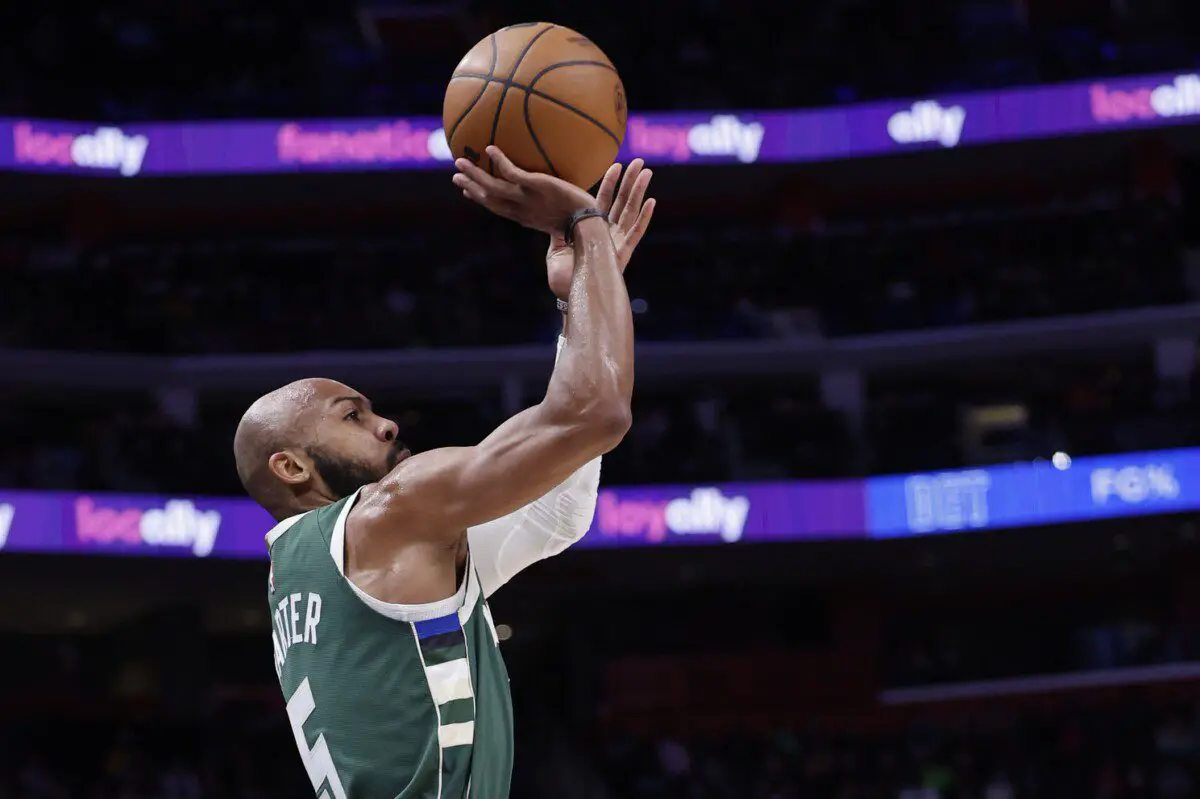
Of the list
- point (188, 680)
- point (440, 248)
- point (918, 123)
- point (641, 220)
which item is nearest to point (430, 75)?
point (440, 248)

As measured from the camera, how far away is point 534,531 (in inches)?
130

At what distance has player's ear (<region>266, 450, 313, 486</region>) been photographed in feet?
10.6

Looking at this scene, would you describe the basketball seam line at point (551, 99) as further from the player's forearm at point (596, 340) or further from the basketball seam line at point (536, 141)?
the player's forearm at point (596, 340)

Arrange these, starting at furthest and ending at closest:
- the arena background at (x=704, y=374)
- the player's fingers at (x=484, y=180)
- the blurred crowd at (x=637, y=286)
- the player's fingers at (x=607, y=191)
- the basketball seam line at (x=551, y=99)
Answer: the blurred crowd at (x=637, y=286) < the arena background at (x=704, y=374) < the basketball seam line at (x=551, y=99) < the player's fingers at (x=607, y=191) < the player's fingers at (x=484, y=180)

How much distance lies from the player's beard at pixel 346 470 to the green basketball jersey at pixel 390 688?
0.20 meters

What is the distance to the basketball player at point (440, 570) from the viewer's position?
2.74 metres

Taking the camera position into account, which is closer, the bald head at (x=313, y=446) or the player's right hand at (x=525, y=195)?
the player's right hand at (x=525, y=195)

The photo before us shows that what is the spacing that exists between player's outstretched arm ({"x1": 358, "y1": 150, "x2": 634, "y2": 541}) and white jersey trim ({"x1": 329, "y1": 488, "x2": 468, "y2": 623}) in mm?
60

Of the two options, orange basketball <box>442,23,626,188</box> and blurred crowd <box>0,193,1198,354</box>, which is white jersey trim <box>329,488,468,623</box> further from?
blurred crowd <box>0,193,1198,354</box>

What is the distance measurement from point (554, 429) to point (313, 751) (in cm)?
83

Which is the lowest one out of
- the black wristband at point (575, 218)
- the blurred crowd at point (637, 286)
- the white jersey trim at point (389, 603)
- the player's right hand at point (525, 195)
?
the white jersey trim at point (389, 603)

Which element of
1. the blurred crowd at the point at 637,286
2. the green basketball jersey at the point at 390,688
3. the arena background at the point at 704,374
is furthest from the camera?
the blurred crowd at the point at 637,286

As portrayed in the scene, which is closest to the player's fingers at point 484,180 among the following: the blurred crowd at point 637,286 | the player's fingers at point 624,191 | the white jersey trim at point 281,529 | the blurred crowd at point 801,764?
the player's fingers at point 624,191

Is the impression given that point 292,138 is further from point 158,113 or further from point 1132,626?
point 1132,626
